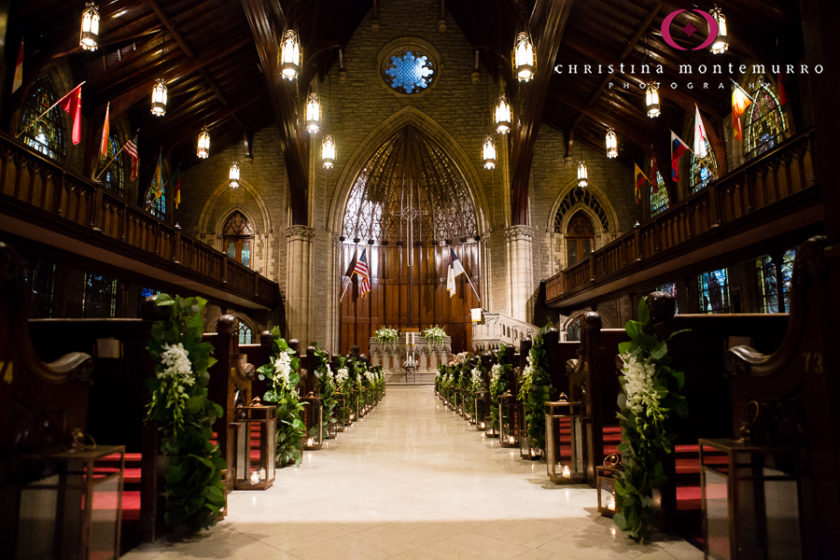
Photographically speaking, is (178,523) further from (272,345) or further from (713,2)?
(713,2)

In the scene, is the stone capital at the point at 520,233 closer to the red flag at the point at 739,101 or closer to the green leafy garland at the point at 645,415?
the red flag at the point at 739,101

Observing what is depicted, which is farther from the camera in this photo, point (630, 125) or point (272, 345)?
point (630, 125)

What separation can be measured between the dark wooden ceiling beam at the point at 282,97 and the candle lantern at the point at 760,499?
43.8 ft

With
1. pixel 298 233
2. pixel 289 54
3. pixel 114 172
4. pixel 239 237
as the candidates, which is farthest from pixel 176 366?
pixel 239 237

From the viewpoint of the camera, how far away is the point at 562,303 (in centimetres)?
1739

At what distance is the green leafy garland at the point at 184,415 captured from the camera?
3.41m

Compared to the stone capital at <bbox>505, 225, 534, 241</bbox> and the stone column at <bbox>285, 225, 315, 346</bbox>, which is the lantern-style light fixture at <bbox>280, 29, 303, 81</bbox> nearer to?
the stone column at <bbox>285, 225, 315, 346</bbox>

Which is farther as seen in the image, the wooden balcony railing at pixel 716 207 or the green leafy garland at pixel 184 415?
the wooden balcony railing at pixel 716 207

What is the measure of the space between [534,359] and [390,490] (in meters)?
1.99

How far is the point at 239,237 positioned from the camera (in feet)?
63.9

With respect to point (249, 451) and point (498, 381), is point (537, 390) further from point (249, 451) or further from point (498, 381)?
point (249, 451)

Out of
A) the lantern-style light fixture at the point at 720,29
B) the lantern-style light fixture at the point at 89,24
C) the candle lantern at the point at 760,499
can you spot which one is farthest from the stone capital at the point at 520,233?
the candle lantern at the point at 760,499

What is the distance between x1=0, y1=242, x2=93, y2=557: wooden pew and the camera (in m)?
2.17

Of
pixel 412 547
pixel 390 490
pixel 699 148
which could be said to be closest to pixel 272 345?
pixel 390 490
